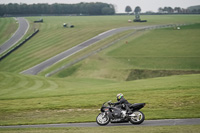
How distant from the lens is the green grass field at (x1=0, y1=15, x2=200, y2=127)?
23.4 m

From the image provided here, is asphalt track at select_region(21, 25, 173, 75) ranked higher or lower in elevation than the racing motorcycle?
lower

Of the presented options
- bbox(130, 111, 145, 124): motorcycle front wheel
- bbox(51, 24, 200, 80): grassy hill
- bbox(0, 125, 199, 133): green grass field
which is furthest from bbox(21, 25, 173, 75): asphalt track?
bbox(130, 111, 145, 124): motorcycle front wheel

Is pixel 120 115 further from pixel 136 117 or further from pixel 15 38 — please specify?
pixel 15 38

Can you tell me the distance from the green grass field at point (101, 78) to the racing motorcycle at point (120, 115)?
1.77 metres

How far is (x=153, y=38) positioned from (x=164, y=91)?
67.3m

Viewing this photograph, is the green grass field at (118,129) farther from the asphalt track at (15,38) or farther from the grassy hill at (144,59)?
the asphalt track at (15,38)

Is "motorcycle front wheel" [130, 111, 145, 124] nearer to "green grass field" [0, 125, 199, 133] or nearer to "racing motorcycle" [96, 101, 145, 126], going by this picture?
"racing motorcycle" [96, 101, 145, 126]

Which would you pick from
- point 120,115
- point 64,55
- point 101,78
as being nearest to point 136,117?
point 120,115

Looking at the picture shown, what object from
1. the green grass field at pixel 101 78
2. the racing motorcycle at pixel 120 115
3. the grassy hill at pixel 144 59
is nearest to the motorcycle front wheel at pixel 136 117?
the racing motorcycle at pixel 120 115

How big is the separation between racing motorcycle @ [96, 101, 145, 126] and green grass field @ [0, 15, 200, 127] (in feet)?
5.80

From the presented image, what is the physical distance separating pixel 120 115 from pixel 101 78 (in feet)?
128

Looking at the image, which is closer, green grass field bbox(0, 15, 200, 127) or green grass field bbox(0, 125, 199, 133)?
green grass field bbox(0, 125, 199, 133)

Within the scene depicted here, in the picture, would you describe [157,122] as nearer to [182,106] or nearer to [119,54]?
[182,106]

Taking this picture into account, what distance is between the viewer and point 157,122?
61.0ft
